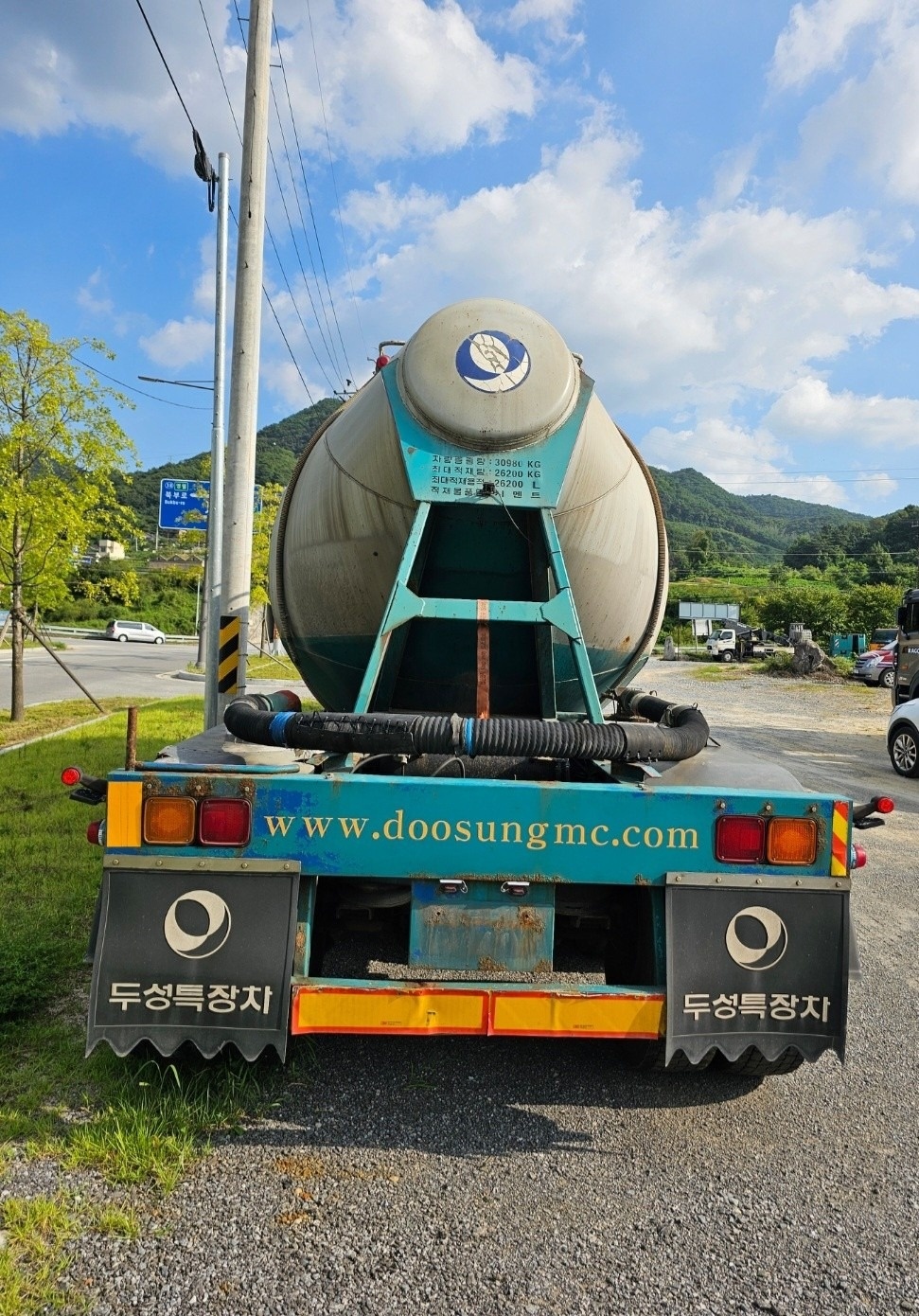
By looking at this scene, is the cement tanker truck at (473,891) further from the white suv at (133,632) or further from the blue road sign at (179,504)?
the white suv at (133,632)

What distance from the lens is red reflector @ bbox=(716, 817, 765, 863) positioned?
262 centimetres

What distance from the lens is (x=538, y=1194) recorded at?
240 centimetres

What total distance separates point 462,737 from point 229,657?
4.01m

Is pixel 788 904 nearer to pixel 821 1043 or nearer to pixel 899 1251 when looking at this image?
pixel 821 1043

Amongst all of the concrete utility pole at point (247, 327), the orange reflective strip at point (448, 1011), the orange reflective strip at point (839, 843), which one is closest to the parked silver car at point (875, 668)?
the concrete utility pole at point (247, 327)

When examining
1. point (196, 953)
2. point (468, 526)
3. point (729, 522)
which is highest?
point (729, 522)

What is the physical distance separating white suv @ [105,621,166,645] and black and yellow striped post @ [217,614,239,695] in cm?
4731

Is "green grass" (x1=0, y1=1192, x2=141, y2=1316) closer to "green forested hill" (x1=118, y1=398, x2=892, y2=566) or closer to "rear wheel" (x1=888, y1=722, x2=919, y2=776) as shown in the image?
"rear wheel" (x1=888, y1=722, x2=919, y2=776)

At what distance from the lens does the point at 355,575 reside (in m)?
3.97

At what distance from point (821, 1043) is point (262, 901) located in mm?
1802

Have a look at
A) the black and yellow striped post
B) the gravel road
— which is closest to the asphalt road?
the black and yellow striped post

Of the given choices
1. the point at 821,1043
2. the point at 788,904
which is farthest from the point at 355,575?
the point at 821,1043

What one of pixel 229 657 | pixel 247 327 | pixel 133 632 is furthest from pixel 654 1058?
pixel 133 632

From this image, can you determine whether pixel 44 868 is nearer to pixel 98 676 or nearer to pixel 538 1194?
pixel 538 1194
